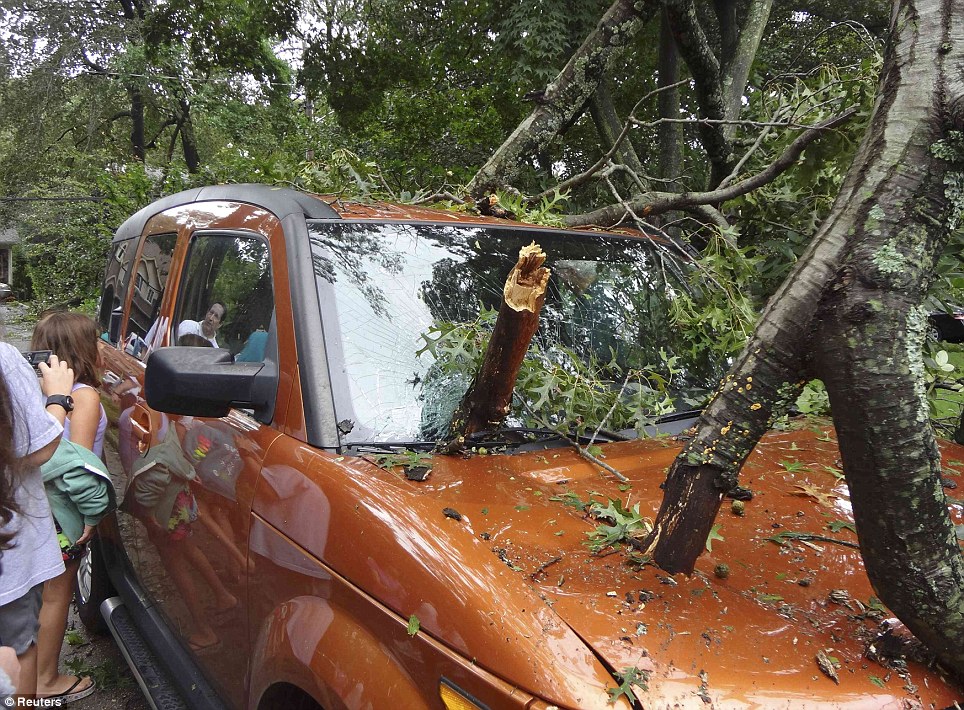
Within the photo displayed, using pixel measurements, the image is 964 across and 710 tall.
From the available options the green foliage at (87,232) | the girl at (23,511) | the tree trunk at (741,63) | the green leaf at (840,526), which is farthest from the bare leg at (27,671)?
the green foliage at (87,232)

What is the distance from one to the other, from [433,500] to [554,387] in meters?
0.68

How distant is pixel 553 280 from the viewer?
2.72 metres

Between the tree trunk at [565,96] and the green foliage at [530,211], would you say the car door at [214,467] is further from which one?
the tree trunk at [565,96]

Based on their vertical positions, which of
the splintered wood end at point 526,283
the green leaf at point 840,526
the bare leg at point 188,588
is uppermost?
the splintered wood end at point 526,283

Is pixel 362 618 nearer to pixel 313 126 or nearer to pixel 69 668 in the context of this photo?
pixel 69 668

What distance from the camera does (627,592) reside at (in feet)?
4.95

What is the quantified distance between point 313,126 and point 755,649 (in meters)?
16.2

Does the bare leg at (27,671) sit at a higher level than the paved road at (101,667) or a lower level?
higher

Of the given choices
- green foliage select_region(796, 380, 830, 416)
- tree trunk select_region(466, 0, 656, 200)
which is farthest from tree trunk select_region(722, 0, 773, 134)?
green foliage select_region(796, 380, 830, 416)

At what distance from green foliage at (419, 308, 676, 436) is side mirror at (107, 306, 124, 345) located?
231 cm

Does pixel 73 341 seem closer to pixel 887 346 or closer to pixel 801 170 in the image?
pixel 887 346

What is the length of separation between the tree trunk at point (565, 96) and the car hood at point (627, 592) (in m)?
2.34

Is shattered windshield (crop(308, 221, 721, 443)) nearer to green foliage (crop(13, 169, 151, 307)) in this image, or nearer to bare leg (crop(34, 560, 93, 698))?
bare leg (crop(34, 560, 93, 698))

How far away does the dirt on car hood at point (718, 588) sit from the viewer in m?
1.31
